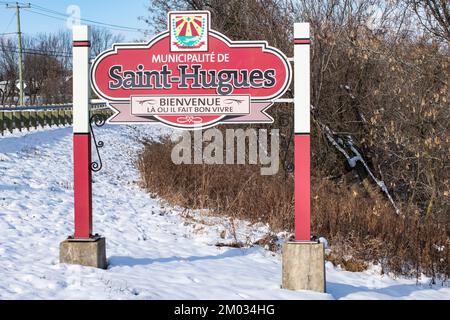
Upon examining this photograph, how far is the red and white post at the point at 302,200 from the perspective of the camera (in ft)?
18.7

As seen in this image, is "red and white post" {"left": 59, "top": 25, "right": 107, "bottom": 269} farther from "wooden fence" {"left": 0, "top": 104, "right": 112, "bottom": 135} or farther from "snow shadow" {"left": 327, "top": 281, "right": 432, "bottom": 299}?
"wooden fence" {"left": 0, "top": 104, "right": 112, "bottom": 135}

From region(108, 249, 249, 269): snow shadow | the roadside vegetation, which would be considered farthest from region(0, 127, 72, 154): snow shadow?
region(108, 249, 249, 269): snow shadow

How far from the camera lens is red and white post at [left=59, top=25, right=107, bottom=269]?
604 cm

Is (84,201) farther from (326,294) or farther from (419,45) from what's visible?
(419,45)

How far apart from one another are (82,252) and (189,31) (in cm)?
266

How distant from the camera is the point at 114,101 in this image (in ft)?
19.9

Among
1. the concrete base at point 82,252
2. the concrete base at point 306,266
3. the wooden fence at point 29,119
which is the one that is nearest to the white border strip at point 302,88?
the concrete base at point 306,266

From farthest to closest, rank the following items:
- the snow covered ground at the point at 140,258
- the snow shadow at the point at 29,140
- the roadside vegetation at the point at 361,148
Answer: the snow shadow at the point at 29,140, the roadside vegetation at the point at 361,148, the snow covered ground at the point at 140,258

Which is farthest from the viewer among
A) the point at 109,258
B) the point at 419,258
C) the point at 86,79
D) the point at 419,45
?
the point at 419,45

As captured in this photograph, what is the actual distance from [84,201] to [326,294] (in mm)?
2770

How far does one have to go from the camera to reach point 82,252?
19.8 ft

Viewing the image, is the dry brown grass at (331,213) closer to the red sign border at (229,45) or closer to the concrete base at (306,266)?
the concrete base at (306,266)

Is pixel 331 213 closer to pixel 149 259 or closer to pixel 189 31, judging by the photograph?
pixel 149 259
